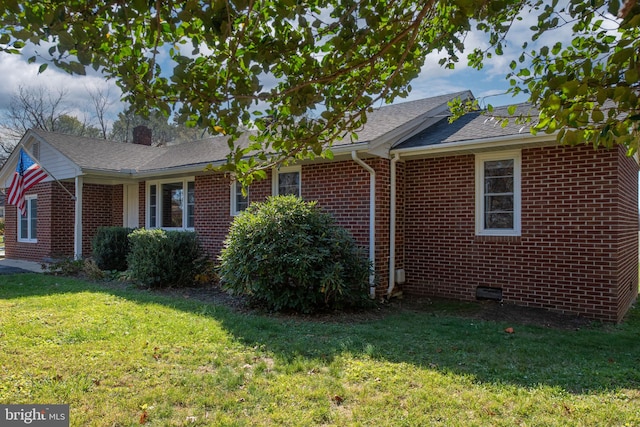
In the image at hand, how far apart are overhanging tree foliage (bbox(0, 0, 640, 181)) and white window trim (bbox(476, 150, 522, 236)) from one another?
3.89 m

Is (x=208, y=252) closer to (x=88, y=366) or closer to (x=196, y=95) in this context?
(x=88, y=366)

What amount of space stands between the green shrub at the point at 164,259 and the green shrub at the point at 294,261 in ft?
9.16

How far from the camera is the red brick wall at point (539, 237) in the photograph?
7.04 metres

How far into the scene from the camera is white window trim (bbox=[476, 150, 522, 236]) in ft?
25.5

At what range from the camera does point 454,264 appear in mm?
8492

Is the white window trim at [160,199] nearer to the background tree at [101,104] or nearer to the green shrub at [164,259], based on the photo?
the green shrub at [164,259]

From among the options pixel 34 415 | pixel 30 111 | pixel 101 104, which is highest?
pixel 101 104

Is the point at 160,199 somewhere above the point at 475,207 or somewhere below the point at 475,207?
above

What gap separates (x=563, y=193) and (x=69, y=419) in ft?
24.5

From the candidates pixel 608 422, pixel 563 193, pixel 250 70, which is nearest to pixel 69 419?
pixel 250 70

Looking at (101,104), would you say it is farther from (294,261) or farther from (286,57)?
(286,57)

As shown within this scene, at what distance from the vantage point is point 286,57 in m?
3.47

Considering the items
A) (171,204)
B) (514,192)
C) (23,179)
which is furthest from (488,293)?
(23,179)

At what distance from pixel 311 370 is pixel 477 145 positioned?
5.07 m
